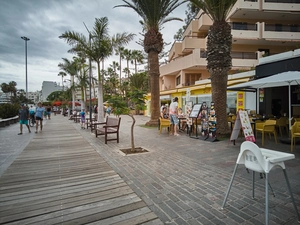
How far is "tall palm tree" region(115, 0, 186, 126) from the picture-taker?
12.1 m

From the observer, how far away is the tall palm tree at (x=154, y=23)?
12086mm

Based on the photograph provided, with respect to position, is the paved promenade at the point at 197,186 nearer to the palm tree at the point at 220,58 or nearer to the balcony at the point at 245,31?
the palm tree at the point at 220,58

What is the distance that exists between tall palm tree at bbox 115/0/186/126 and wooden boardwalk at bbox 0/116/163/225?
28.8 feet

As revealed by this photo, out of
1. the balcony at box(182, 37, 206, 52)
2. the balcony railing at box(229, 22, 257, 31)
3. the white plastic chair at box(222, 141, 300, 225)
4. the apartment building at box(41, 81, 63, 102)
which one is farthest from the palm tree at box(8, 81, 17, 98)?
the white plastic chair at box(222, 141, 300, 225)

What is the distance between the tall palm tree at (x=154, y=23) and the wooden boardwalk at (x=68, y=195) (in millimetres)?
8788

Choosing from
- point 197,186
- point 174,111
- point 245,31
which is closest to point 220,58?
point 174,111

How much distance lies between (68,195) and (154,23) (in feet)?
40.6

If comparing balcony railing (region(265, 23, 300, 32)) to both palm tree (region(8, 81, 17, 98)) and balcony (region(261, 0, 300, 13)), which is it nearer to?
balcony (region(261, 0, 300, 13))

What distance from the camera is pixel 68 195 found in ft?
10.2

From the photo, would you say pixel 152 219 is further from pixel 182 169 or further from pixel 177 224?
pixel 182 169

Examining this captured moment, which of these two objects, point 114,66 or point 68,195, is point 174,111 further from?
point 114,66

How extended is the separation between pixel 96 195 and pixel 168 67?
26639 millimetres

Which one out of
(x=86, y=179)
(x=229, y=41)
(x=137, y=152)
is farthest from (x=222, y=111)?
(x=86, y=179)

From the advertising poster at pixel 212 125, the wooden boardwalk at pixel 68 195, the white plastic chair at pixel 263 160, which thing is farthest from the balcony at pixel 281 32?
the wooden boardwalk at pixel 68 195
